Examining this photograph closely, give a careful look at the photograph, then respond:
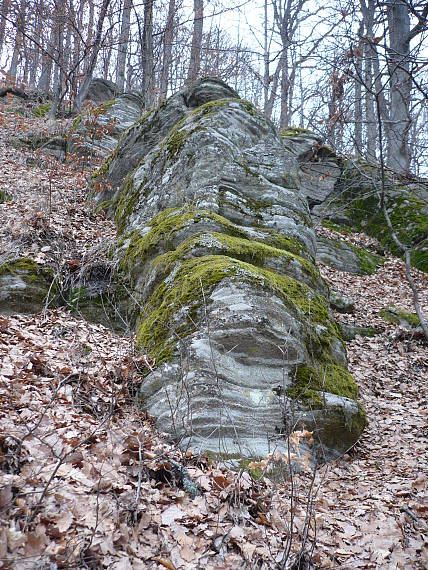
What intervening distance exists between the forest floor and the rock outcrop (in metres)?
0.34

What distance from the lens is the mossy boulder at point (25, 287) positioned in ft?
19.7

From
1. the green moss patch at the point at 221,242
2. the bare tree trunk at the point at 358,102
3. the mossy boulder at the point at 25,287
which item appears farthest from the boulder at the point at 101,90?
the mossy boulder at the point at 25,287

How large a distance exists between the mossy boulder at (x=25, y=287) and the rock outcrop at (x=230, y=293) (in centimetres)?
112

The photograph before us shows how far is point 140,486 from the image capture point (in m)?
2.88

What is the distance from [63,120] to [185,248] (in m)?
11.1

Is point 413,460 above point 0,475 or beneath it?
beneath

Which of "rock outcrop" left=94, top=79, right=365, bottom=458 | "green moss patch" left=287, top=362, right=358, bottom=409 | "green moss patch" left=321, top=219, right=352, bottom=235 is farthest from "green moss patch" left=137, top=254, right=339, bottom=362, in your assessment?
"green moss patch" left=321, top=219, right=352, bottom=235

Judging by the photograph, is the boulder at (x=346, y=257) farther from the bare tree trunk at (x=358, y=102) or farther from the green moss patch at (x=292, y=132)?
the green moss patch at (x=292, y=132)

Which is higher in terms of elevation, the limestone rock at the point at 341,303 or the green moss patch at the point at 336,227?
the green moss patch at the point at 336,227

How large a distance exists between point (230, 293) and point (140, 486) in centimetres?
227

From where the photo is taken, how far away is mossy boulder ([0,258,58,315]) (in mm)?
A: 6008

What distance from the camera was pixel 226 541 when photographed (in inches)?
107

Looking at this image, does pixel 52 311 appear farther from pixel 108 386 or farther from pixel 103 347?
pixel 108 386

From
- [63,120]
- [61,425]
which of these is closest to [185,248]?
[61,425]
